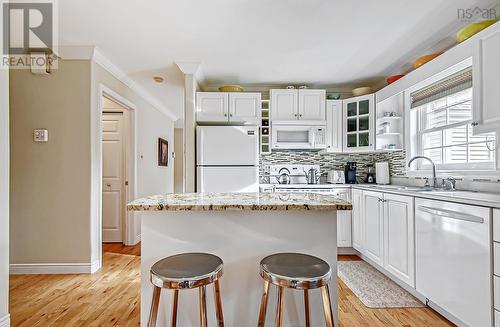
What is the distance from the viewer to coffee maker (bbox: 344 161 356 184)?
3.77 m

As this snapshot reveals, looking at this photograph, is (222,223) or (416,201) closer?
(222,223)

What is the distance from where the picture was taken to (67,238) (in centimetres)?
271

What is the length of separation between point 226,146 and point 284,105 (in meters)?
1.02

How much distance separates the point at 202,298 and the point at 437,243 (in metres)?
1.72

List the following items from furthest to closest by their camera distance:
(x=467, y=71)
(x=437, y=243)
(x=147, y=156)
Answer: (x=147, y=156), (x=467, y=71), (x=437, y=243)

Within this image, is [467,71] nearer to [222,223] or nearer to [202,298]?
[222,223]

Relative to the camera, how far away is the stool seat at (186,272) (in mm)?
1099

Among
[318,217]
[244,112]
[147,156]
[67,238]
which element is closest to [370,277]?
[318,217]

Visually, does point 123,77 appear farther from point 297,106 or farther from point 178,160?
point 178,160

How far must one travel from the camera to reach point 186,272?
115 centimetres

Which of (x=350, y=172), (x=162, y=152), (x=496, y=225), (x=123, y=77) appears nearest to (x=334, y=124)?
(x=350, y=172)

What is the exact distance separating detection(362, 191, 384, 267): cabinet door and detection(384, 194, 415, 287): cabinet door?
3.0 inches

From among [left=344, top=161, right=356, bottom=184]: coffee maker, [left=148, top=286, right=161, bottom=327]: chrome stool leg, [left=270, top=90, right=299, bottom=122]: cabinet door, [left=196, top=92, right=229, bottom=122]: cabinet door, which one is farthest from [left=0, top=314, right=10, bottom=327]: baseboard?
[left=344, top=161, right=356, bottom=184]: coffee maker

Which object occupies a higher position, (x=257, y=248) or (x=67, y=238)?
(x=257, y=248)
